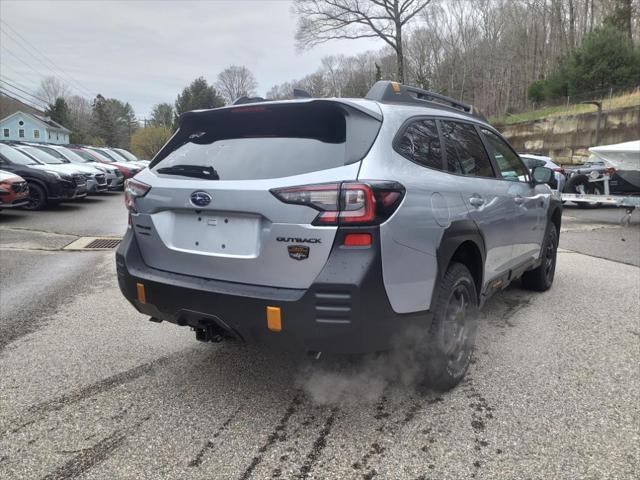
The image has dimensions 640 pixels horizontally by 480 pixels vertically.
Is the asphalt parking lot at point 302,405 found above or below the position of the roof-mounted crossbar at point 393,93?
below

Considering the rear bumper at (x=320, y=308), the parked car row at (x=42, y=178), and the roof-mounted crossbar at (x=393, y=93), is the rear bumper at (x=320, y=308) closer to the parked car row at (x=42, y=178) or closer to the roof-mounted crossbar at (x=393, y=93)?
the roof-mounted crossbar at (x=393, y=93)

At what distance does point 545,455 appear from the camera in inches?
93.7

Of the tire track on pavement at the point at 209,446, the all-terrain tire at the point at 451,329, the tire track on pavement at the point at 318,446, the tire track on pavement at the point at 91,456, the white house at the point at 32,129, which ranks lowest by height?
the tire track on pavement at the point at 318,446

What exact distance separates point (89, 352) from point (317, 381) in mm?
1740

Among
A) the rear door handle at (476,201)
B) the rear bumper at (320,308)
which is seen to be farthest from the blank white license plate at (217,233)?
the rear door handle at (476,201)

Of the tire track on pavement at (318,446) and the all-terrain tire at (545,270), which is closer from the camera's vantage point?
the tire track on pavement at (318,446)

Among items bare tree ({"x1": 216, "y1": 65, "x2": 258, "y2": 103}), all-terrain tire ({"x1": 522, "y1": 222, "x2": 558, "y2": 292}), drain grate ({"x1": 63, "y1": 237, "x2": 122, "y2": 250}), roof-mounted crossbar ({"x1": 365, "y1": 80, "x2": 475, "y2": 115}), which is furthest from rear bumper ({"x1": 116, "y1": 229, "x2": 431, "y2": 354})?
bare tree ({"x1": 216, "y1": 65, "x2": 258, "y2": 103})

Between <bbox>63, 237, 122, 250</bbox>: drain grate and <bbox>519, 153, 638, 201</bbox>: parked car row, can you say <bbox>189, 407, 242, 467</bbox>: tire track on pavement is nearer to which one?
<bbox>63, 237, 122, 250</bbox>: drain grate

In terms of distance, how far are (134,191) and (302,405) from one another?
1618mm

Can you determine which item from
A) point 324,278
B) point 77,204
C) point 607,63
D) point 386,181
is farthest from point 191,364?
point 607,63

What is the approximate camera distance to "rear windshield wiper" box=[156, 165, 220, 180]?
2659mm

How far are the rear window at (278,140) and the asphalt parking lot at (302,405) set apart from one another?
1.35 meters

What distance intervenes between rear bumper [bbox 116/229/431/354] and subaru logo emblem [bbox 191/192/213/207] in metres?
0.40

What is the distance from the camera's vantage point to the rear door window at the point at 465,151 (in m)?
3.15
